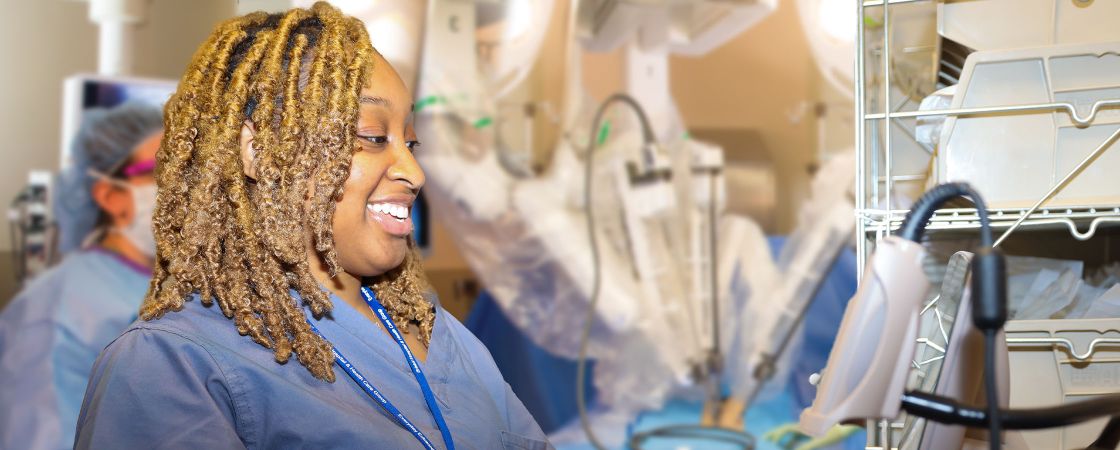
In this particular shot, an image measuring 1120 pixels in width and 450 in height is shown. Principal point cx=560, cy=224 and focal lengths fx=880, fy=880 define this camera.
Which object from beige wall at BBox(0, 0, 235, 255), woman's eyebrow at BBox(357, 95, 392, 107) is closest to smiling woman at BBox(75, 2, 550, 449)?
woman's eyebrow at BBox(357, 95, 392, 107)

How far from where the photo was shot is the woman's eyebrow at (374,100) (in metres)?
0.73

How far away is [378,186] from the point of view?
2.46 feet

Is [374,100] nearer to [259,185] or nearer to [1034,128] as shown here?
[259,185]

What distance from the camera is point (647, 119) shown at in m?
2.05

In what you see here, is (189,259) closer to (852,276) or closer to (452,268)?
(452,268)

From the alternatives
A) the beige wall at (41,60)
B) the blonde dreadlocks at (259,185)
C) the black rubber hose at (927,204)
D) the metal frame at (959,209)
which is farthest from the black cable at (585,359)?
the black rubber hose at (927,204)

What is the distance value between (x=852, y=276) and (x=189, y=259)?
5.22ft

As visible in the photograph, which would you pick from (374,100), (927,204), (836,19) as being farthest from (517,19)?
(927,204)

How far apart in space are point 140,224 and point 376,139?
1.36 metres

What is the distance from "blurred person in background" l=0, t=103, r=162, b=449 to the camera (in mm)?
1791

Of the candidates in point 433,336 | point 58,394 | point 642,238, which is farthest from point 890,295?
point 58,394

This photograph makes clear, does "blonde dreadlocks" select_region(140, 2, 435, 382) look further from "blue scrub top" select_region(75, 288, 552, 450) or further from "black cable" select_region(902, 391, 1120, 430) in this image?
"black cable" select_region(902, 391, 1120, 430)

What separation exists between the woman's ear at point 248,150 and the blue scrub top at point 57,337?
129 centimetres

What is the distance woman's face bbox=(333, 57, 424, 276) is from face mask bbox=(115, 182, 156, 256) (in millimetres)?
1318
